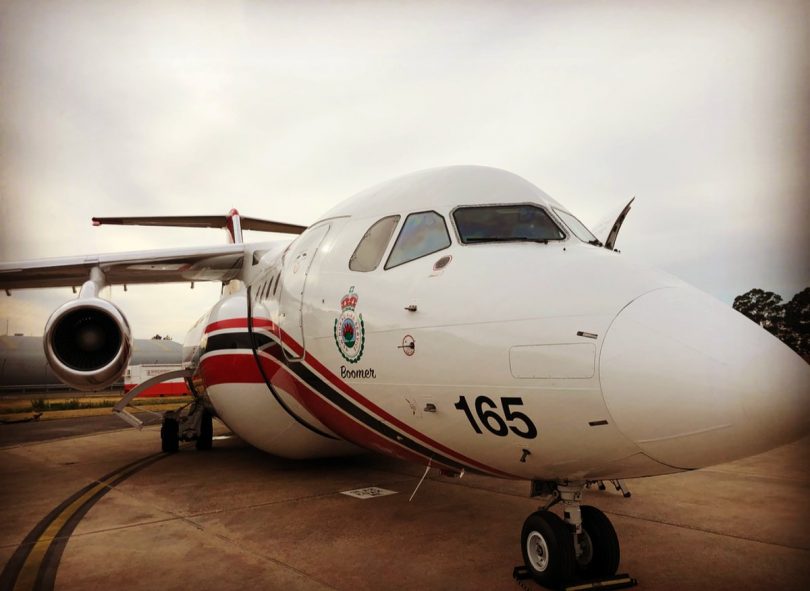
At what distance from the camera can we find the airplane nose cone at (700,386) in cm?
274

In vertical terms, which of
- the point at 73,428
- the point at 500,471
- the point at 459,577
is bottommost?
the point at 73,428

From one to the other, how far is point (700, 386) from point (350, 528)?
150 inches

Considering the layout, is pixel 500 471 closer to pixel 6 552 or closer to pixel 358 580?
pixel 358 580

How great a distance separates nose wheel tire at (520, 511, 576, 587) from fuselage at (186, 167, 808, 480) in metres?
0.36

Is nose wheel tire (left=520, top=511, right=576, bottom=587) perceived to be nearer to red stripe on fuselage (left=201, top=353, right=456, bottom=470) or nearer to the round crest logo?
red stripe on fuselage (left=201, top=353, right=456, bottom=470)

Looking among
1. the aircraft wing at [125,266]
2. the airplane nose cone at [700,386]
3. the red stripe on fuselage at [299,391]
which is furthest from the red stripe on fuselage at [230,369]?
the airplane nose cone at [700,386]

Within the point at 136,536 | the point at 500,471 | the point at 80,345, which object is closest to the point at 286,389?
the point at 136,536

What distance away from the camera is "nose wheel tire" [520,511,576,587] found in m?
3.55

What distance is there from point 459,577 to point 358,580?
2.38ft

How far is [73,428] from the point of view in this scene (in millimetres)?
16641

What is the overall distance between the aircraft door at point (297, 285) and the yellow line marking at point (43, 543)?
2.66 metres

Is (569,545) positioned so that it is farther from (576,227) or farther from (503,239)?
(576,227)

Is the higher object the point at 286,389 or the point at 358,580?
the point at 286,389

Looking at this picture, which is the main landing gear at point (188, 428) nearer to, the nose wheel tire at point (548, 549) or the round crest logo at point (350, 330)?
the round crest logo at point (350, 330)
